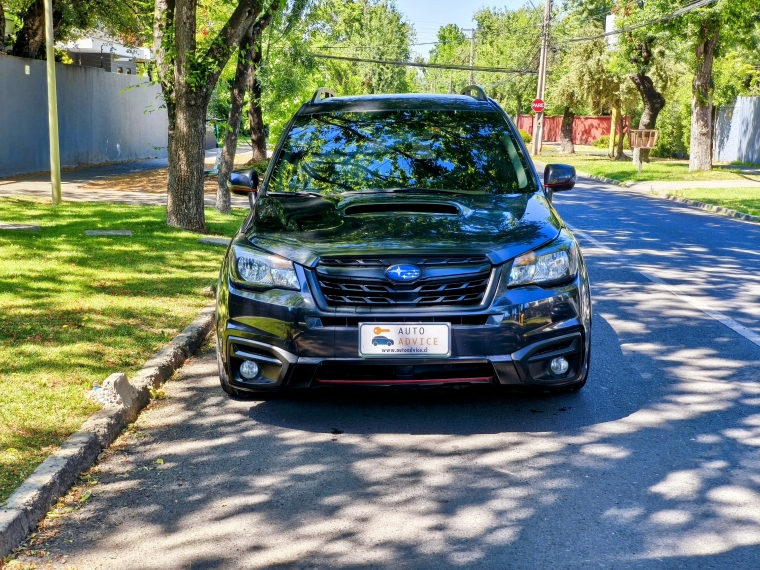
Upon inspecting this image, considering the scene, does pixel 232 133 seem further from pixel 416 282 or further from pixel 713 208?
pixel 416 282

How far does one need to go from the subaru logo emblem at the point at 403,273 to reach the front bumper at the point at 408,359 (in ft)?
0.56

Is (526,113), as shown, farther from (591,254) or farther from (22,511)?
(22,511)

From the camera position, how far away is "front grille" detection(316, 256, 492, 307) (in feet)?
16.2

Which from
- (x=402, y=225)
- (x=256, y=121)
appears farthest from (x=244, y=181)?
(x=256, y=121)

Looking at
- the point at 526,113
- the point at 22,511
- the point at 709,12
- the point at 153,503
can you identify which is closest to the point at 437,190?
the point at 153,503

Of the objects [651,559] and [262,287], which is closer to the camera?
[651,559]

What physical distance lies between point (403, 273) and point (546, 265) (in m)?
0.78

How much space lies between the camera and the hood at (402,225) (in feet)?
16.5

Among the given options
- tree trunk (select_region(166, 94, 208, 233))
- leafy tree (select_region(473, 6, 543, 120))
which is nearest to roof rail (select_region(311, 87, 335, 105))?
tree trunk (select_region(166, 94, 208, 233))

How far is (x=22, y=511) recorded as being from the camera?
12.7 ft

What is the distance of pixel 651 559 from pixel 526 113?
86910 mm

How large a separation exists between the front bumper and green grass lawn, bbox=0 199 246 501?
1.01 metres

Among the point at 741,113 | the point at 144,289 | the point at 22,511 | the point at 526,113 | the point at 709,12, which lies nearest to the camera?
the point at 22,511

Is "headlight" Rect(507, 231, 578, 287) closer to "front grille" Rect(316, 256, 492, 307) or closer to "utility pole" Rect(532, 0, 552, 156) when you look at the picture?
"front grille" Rect(316, 256, 492, 307)
